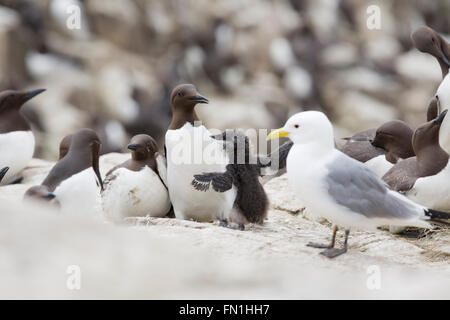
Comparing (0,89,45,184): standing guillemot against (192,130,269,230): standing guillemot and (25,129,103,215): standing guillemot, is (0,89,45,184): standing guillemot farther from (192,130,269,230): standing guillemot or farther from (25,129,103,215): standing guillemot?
(192,130,269,230): standing guillemot

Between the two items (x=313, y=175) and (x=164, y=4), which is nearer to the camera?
(x=313, y=175)

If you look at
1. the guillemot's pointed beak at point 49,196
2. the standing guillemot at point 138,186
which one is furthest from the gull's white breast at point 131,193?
the guillemot's pointed beak at point 49,196

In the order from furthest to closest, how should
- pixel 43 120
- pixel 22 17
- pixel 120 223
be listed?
pixel 22 17 < pixel 43 120 < pixel 120 223

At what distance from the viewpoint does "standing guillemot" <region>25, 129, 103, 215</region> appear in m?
5.64

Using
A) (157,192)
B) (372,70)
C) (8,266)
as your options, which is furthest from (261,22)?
(8,266)

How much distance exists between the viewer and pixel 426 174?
5797mm

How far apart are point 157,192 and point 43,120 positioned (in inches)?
486

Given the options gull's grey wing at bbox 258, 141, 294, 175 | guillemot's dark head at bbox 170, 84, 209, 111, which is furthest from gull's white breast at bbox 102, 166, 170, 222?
gull's grey wing at bbox 258, 141, 294, 175

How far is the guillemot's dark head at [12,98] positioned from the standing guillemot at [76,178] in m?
2.06

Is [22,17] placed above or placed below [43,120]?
above

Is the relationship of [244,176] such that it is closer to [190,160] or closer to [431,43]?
[190,160]

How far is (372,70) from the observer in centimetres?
2420
